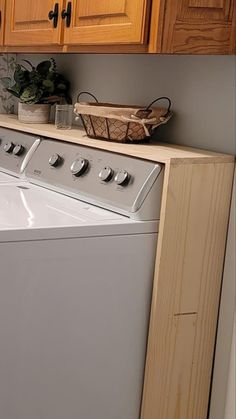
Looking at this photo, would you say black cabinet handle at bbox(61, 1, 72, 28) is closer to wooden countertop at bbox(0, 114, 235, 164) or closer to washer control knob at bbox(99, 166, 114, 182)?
wooden countertop at bbox(0, 114, 235, 164)

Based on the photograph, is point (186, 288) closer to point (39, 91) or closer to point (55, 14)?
point (55, 14)

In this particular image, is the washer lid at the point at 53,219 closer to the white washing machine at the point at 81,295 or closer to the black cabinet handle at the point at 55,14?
the white washing machine at the point at 81,295

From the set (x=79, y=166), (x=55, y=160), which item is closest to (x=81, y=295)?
(x=79, y=166)

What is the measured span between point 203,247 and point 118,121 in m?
0.45

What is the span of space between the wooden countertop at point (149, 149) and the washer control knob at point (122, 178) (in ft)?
0.18

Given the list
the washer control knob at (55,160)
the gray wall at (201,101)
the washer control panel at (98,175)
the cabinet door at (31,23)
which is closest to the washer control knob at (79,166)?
the washer control panel at (98,175)

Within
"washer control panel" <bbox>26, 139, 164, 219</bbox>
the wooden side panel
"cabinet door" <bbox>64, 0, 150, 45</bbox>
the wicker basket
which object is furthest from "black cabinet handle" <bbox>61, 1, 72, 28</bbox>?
the wooden side panel

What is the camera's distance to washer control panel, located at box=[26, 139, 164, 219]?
171cm

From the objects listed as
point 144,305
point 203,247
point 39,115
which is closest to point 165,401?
point 144,305

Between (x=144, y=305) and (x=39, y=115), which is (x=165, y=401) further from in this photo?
(x=39, y=115)

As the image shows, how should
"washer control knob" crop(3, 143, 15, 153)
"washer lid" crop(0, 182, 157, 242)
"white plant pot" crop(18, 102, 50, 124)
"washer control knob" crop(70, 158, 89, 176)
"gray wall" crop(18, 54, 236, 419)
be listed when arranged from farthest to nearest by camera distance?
"white plant pot" crop(18, 102, 50, 124) → "washer control knob" crop(3, 143, 15, 153) → "washer control knob" crop(70, 158, 89, 176) → "gray wall" crop(18, 54, 236, 419) → "washer lid" crop(0, 182, 157, 242)

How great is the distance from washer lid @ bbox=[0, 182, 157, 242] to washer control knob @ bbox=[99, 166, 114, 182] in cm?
9

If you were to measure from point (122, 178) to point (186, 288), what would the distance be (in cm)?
34

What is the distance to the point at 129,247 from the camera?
1717 mm
